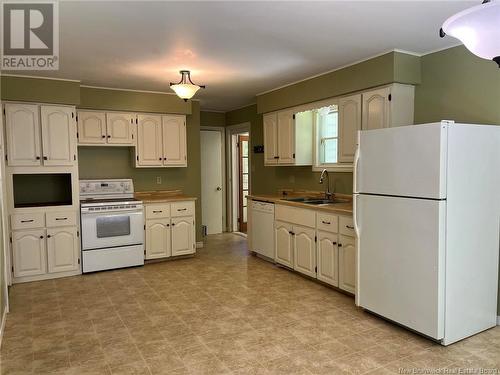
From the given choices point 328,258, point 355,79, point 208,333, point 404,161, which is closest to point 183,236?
point 328,258

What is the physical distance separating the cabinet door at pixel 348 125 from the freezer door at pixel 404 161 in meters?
0.81

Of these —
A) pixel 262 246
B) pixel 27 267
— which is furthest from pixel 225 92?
pixel 27 267

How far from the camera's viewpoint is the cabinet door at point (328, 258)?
3.88 m

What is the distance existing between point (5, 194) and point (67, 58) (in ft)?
5.60

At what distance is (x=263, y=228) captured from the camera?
5207 millimetres

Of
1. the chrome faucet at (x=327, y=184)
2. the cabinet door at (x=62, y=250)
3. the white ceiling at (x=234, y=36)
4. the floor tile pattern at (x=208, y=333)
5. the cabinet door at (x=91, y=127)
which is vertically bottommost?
the floor tile pattern at (x=208, y=333)

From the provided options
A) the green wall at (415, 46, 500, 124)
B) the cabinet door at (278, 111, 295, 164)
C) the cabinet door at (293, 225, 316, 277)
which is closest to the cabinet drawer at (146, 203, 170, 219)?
the cabinet door at (278, 111, 295, 164)

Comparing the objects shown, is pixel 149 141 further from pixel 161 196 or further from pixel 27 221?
pixel 27 221

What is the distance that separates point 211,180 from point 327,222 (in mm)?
3633

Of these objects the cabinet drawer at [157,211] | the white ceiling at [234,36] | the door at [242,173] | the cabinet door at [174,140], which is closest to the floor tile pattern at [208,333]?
the cabinet drawer at [157,211]

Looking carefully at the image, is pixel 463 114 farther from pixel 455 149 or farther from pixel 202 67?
pixel 202 67

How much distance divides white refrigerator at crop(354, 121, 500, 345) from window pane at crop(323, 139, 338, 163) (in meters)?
1.62

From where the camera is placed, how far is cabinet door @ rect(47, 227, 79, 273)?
4.53 meters

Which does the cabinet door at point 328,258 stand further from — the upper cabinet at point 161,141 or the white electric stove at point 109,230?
the upper cabinet at point 161,141
